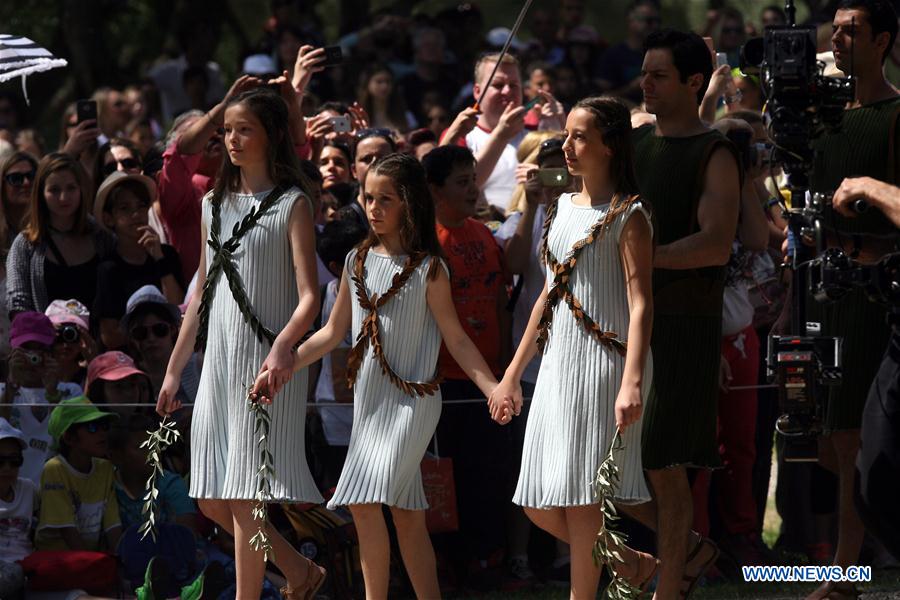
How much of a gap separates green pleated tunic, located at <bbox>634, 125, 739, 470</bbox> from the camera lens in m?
3.10

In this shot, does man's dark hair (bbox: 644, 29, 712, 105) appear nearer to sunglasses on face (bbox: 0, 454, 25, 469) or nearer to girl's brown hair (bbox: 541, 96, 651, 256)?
girl's brown hair (bbox: 541, 96, 651, 256)

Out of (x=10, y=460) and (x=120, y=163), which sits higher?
(x=120, y=163)

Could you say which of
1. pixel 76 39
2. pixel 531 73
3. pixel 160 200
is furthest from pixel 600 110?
pixel 76 39

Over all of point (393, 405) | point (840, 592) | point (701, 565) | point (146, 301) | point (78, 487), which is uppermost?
point (146, 301)

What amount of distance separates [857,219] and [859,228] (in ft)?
0.13

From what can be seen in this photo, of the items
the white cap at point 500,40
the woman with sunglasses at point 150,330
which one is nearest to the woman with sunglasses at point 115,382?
the woman with sunglasses at point 150,330

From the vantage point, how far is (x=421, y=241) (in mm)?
7043

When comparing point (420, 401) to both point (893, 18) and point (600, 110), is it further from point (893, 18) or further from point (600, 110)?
point (893, 18)

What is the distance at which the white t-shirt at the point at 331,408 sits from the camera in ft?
26.9

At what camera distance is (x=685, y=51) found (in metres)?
7.05

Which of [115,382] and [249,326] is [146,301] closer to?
[115,382]

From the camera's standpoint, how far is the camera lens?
8495mm

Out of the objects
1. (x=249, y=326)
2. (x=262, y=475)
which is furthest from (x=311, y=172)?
(x=262, y=475)

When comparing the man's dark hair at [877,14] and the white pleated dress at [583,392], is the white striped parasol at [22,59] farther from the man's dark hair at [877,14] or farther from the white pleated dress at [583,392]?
the man's dark hair at [877,14]
